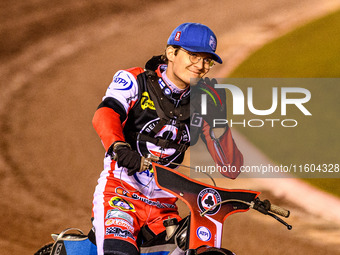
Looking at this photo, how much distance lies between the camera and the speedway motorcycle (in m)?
2.20

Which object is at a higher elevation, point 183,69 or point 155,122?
point 183,69

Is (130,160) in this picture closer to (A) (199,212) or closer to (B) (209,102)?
(A) (199,212)

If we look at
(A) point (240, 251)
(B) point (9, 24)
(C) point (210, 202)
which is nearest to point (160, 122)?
(C) point (210, 202)

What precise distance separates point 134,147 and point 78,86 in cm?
315

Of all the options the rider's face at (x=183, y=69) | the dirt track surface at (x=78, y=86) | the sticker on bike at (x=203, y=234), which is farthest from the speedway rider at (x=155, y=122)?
the dirt track surface at (x=78, y=86)

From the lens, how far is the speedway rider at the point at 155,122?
2745mm

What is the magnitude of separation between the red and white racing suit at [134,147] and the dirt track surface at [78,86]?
8.93ft

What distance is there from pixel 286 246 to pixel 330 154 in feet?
3.77

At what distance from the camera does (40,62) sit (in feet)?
20.2

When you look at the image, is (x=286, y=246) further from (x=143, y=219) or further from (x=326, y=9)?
(x=143, y=219)

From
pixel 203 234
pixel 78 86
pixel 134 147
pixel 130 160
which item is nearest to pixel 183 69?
pixel 134 147

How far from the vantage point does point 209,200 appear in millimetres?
2297

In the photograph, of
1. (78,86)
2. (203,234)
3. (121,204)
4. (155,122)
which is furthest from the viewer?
(78,86)

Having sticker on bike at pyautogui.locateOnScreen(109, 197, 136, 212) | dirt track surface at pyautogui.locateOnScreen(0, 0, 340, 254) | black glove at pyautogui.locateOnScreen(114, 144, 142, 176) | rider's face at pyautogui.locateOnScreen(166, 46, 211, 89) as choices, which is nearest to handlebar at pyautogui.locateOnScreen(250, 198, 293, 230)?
black glove at pyautogui.locateOnScreen(114, 144, 142, 176)
